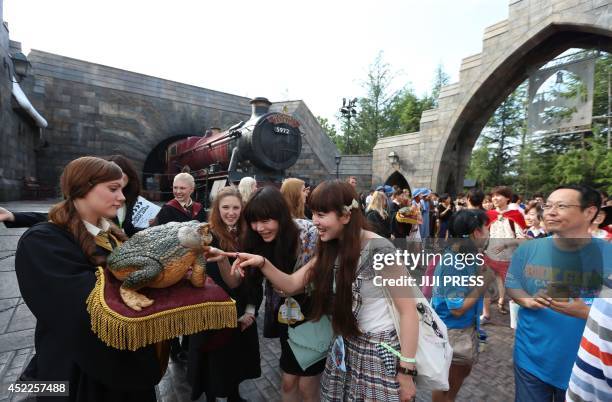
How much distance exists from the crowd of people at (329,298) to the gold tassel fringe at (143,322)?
88 mm

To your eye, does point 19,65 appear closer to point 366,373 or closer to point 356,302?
point 356,302

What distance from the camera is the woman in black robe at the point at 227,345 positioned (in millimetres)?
2055

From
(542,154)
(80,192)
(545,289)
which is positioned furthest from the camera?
(542,154)

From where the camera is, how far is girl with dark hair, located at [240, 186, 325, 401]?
6.11ft

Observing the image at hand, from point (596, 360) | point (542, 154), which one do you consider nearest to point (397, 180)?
point (542, 154)

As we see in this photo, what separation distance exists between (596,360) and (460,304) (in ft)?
3.35

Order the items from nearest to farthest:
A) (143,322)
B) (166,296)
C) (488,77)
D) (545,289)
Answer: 1. (143,322)
2. (166,296)
3. (545,289)
4. (488,77)

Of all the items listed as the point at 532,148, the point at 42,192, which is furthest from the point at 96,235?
the point at 532,148

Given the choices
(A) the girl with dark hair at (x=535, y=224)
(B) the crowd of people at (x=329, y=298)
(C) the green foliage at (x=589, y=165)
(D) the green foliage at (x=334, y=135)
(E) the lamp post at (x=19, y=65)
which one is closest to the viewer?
(B) the crowd of people at (x=329, y=298)

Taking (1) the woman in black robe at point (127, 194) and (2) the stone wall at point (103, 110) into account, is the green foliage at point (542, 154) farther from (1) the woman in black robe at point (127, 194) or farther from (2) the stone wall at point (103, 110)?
(2) the stone wall at point (103, 110)

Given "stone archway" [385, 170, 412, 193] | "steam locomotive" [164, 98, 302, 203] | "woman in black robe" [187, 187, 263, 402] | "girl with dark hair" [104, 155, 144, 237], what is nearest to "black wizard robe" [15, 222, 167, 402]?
"woman in black robe" [187, 187, 263, 402]

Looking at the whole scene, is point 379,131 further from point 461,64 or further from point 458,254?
point 458,254

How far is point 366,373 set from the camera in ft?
4.94

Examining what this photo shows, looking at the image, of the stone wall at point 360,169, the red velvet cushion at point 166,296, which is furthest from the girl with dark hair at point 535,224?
the stone wall at point 360,169
